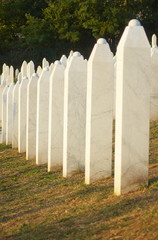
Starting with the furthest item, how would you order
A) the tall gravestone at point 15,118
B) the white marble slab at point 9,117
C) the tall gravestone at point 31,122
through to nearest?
the white marble slab at point 9,117
the tall gravestone at point 15,118
the tall gravestone at point 31,122

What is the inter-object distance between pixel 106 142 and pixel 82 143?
946 millimetres

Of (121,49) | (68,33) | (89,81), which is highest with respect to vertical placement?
(121,49)

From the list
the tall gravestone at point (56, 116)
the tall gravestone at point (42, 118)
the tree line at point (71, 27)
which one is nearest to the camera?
the tall gravestone at point (56, 116)

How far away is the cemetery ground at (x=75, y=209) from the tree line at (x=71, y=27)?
25403mm

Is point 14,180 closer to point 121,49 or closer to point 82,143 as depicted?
point 82,143

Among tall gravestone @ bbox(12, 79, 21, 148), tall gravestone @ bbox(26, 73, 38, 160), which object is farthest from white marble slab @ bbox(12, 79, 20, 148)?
tall gravestone @ bbox(26, 73, 38, 160)

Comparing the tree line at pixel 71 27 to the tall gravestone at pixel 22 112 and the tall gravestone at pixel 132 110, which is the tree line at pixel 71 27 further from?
the tall gravestone at pixel 132 110

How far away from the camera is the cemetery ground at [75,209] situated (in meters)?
4.97

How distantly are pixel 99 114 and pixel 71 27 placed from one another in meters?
28.2

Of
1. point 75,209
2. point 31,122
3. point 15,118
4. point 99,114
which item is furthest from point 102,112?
point 15,118

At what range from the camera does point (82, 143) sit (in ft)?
25.1

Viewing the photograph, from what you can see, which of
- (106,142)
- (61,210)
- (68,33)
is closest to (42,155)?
(106,142)

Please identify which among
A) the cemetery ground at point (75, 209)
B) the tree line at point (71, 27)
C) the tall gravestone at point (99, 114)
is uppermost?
the tall gravestone at point (99, 114)

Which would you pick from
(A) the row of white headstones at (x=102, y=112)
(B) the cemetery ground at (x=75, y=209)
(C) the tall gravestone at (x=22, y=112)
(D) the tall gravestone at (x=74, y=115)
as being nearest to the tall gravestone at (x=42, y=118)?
(A) the row of white headstones at (x=102, y=112)
